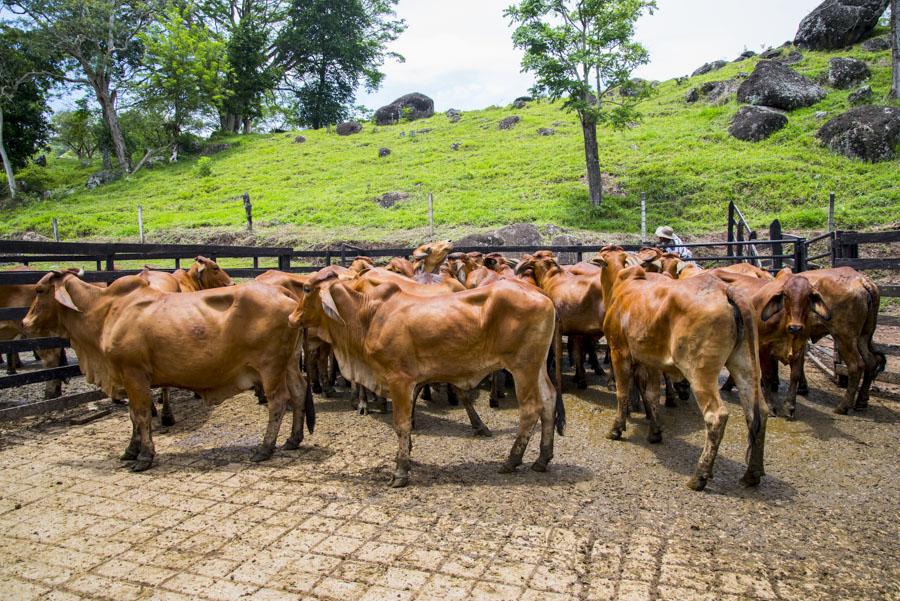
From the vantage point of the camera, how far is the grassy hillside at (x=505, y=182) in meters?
23.2

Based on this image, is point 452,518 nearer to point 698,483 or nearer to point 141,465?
point 698,483

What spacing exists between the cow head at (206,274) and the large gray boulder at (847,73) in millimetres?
32068

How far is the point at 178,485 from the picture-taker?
224 inches

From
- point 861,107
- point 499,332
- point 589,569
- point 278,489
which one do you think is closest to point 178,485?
point 278,489

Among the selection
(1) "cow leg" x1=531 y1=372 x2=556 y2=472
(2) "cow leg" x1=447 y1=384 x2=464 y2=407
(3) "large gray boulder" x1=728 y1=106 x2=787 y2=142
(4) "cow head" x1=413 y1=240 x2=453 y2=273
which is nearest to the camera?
(1) "cow leg" x1=531 y1=372 x2=556 y2=472

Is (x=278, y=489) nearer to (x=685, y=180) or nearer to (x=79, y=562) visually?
(x=79, y=562)

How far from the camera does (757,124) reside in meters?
28.5

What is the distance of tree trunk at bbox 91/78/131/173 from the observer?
45.8 metres

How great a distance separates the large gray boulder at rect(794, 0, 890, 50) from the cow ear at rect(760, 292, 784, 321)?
37216mm

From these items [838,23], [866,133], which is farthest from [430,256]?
[838,23]

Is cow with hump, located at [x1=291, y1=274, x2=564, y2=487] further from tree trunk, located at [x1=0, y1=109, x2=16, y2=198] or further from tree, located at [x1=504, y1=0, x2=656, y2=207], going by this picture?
tree trunk, located at [x1=0, y1=109, x2=16, y2=198]

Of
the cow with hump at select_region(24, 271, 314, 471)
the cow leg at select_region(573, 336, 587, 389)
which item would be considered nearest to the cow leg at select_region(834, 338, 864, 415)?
the cow leg at select_region(573, 336, 587, 389)

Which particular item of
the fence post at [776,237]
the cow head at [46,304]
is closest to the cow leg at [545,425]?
the cow head at [46,304]

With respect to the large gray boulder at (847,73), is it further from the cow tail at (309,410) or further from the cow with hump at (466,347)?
the cow tail at (309,410)
